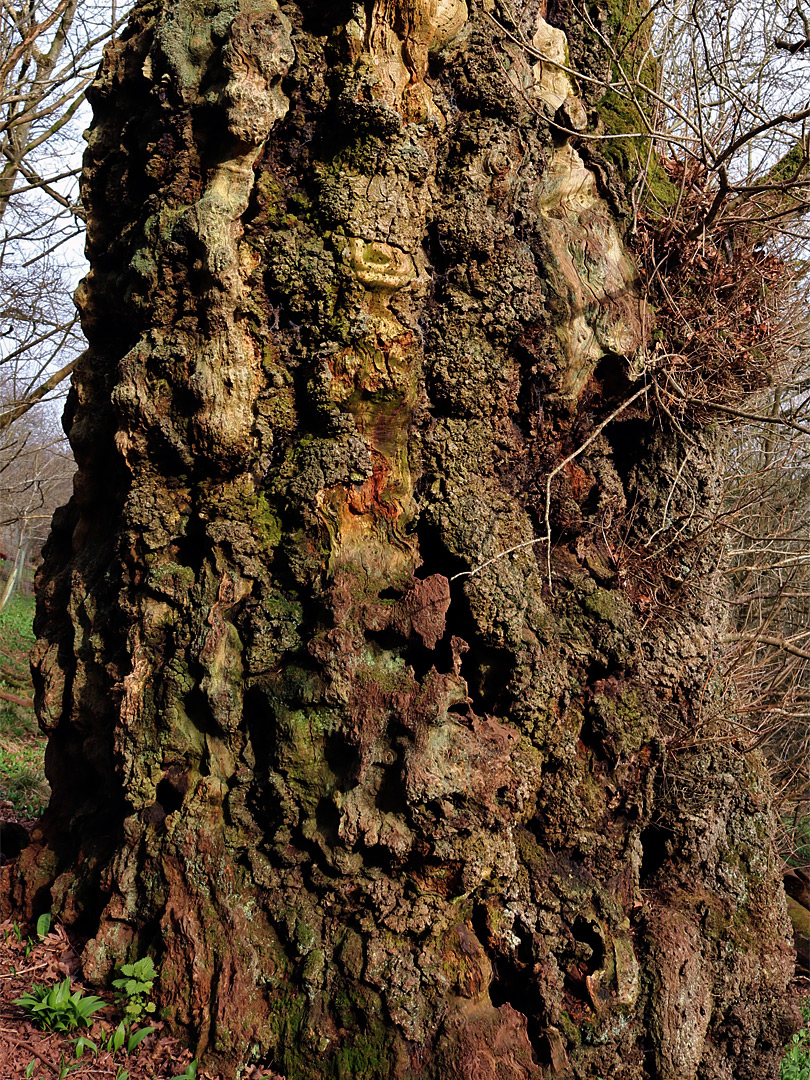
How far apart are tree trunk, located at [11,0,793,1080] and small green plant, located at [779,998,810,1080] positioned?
4.29ft

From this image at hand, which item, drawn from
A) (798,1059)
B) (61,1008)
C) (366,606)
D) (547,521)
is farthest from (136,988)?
(798,1059)

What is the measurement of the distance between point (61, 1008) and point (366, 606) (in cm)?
178

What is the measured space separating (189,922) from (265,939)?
0.92 ft

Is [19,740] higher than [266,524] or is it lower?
lower

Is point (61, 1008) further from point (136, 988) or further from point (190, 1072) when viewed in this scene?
point (190, 1072)

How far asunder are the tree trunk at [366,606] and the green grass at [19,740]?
270 centimetres

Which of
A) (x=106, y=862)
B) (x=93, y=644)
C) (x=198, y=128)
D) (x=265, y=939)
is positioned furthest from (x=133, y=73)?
(x=265, y=939)

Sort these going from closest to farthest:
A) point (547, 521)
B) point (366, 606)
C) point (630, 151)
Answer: point (366, 606)
point (547, 521)
point (630, 151)

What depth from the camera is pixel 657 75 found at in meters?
4.59

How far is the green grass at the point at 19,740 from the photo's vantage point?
19.7 feet

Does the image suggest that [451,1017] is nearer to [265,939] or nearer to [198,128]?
[265,939]

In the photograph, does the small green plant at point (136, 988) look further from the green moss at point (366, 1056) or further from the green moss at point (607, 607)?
the green moss at point (607, 607)

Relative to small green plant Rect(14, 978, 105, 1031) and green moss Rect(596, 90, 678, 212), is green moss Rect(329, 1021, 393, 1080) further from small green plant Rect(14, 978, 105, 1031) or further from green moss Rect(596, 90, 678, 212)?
green moss Rect(596, 90, 678, 212)

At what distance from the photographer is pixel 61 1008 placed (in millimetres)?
2756
